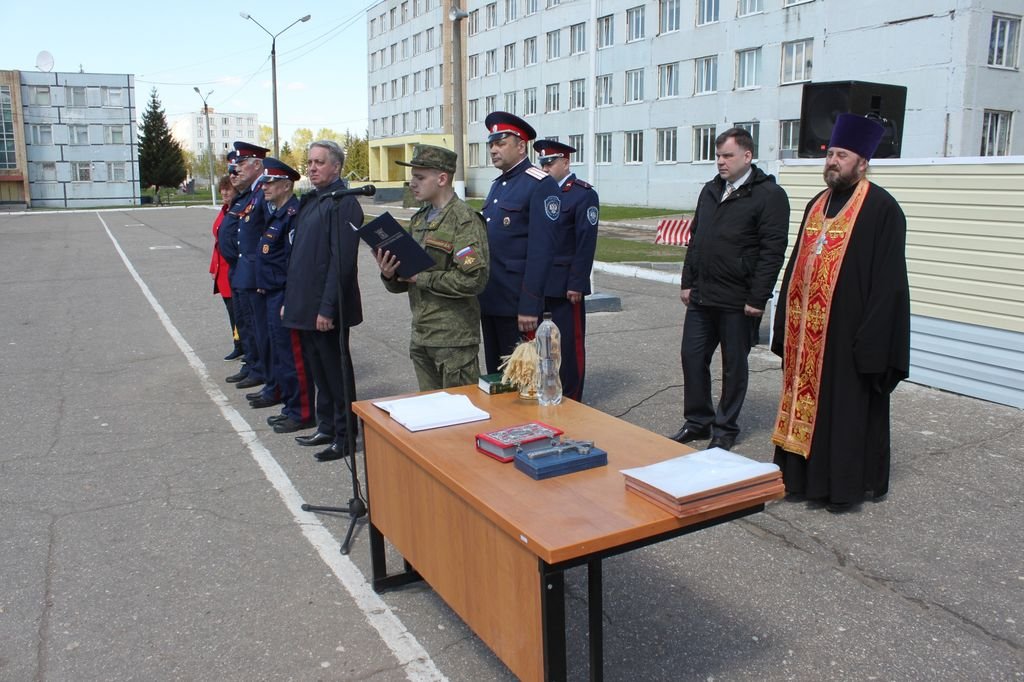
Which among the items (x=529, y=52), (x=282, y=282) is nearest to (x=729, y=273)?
(x=282, y=282)

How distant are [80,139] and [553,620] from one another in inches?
3173

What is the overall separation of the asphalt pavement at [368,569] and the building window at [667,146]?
33798 millimetres

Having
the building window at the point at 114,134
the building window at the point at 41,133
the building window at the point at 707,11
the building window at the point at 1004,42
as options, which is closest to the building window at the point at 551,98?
the building window at the point at 707,11

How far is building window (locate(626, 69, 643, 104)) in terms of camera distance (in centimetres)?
4141

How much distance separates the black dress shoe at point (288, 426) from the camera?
6.27 m

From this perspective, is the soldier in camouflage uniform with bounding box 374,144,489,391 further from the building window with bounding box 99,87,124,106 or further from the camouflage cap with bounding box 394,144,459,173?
the building window with bounding box 99,87,124,106

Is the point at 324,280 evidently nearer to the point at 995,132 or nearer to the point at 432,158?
the point at 432,158

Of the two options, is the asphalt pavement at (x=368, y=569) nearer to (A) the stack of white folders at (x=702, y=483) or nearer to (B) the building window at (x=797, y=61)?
(A) the stack of white folders at (x=702, y=483)

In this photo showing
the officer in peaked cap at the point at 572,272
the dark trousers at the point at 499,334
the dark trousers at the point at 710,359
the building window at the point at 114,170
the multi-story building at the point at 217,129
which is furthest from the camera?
the multi-story building at the point at 217,129

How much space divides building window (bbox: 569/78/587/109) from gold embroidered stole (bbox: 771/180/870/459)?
42.9 meters

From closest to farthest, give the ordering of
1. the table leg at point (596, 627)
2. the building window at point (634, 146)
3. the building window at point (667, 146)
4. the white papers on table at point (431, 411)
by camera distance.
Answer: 1. the table leg at point (596, 627)
2. the white papers on table at point (431, 411)
3. the building window at point (667, 146)
4. the building window at point (634, 146)

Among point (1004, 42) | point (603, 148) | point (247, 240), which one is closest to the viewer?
point (247, 240)

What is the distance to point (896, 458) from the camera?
5465 mm

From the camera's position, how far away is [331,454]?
5656 mm
